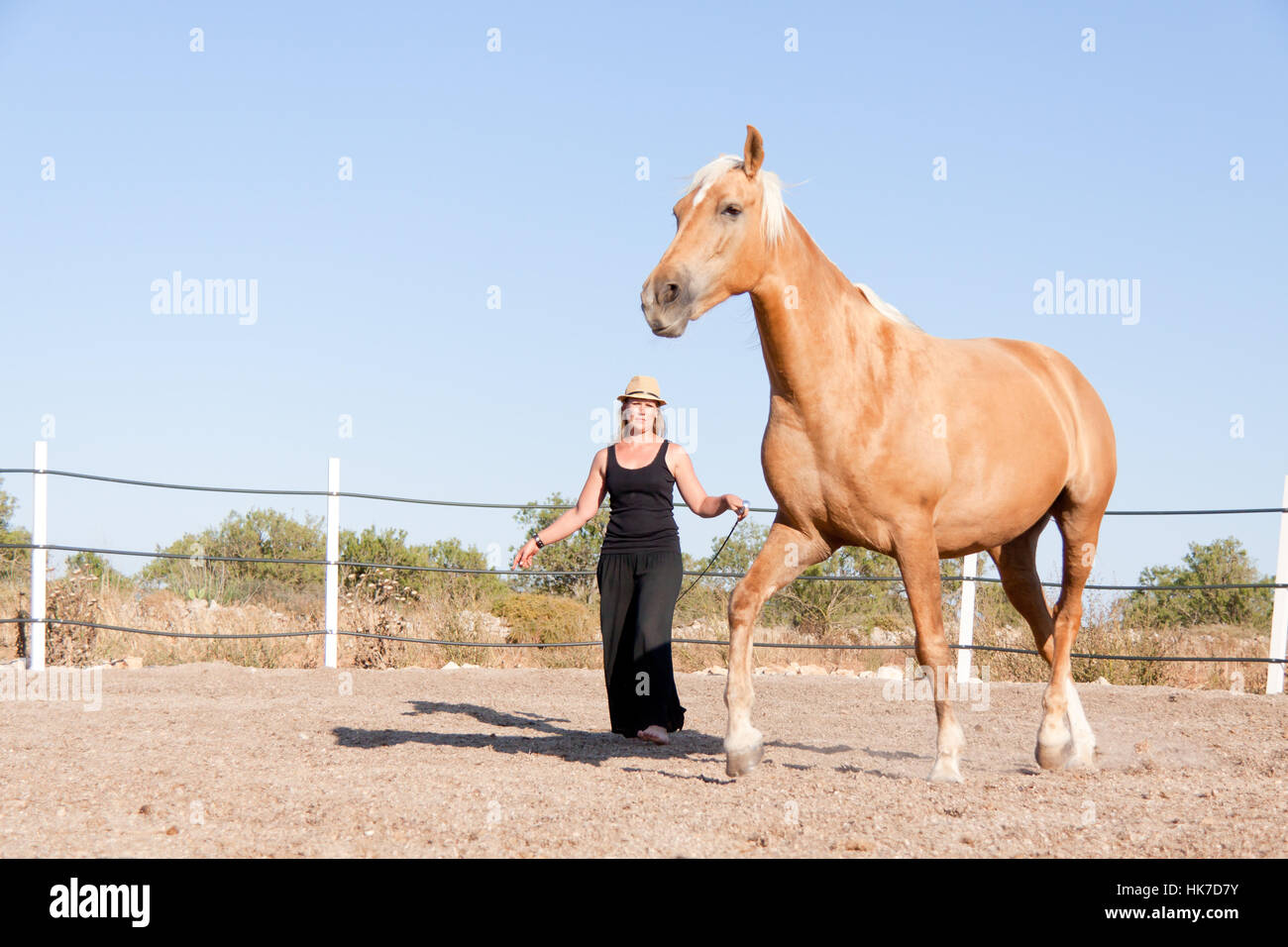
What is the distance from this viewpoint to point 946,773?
4.50 meters

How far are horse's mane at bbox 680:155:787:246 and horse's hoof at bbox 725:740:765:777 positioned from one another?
211 cm

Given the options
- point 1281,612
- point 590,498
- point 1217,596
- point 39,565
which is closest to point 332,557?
point 39,565

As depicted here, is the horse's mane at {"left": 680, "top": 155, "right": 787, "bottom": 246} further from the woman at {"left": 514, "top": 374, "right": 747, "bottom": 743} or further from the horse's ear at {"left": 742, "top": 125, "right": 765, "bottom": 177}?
the woman at {"left": 514, "top": 374, "right": 747, "bottom": 743}

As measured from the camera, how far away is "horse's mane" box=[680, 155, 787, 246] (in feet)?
14.4

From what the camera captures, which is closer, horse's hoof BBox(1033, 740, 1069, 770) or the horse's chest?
the horse's chest

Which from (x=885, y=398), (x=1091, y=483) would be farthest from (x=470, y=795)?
(x=1091, y=483)

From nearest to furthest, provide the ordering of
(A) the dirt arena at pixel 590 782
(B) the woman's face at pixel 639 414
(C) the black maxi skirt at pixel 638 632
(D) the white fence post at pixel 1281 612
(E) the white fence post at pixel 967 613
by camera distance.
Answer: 1. (A) the dirt arena at pixel 590 782
2. (C) the black maxi skirt at pixel 638 632
3. (B) the woman's face at pixel 639 414
4. (D) the white fence post at pixel 1281 612
5. (E) the white fence post at pixel 967 613

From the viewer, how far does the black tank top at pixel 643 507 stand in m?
5.96

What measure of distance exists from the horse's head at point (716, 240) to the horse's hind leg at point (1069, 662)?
2321 millimetres

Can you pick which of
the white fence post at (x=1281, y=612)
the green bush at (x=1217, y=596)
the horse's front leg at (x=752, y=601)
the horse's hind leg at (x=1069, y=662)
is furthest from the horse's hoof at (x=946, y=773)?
the green bush at (x=1217, y=596)

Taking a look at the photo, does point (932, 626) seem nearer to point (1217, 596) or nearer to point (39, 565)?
point (39, 565)

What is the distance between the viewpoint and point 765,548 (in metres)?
4.72

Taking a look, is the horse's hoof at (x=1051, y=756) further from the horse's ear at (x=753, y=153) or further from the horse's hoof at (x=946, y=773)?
the horse's ear at (x=753, y=153)

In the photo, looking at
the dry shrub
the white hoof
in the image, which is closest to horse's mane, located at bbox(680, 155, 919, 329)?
the white hoof
